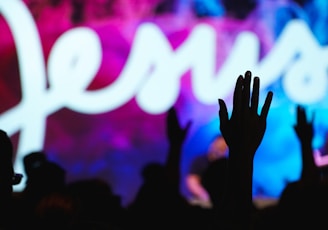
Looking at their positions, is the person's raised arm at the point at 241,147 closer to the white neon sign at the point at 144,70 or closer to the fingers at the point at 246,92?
the fingers at the point at 246,92

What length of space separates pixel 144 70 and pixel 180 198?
3174mm

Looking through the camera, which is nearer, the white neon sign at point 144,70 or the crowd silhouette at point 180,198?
the crowd silhouette at point 180,198

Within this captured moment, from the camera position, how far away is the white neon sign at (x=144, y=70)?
17.0 feet

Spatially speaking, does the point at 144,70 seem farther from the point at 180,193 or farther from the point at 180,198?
the point at 180,198

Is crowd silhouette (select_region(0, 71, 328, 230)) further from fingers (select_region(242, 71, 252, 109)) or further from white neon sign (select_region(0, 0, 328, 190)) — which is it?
white neon sign (select_region(0, 0, 328, 190))

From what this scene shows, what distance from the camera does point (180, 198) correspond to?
92.5 inches

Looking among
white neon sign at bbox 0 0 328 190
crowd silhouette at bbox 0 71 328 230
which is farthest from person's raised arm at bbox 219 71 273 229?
white neon sign at bbox 0 0 328 190

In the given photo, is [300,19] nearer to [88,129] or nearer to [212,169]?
[88,129]

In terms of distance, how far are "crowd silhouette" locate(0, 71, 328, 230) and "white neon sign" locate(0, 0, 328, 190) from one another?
2413 mm

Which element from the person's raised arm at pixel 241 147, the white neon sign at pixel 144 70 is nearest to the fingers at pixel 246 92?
the person's raised arm at pixel 241 147

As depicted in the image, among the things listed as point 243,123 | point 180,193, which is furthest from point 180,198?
point 243,123

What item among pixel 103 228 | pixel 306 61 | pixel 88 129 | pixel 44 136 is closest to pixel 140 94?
pixel 88 129

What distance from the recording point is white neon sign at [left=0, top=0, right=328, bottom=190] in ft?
17.0

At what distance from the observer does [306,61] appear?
5844 mm
